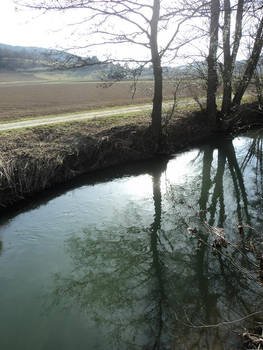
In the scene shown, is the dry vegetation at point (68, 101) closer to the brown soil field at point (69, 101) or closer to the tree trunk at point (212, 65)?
the brown soil field at point (69, 101)

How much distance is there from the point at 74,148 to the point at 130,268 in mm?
6202

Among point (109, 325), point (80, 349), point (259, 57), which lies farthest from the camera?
point (259, 57)

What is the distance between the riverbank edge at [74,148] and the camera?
9.77 m

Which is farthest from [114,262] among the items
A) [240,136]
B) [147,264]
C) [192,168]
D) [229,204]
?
[240,136]

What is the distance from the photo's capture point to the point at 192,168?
12.8 m

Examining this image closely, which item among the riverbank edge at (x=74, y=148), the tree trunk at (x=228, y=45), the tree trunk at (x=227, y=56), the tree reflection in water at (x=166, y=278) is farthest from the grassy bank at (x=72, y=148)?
the tree reflection in water at (x=166, y=278)

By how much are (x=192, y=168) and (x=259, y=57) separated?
4753 millimetres

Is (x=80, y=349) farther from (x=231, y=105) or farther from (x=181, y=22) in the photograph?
(x=231, y=105)

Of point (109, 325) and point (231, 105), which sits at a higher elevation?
point (231, 105)

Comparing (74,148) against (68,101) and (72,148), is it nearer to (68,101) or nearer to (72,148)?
(72,148)

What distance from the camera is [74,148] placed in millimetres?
11586

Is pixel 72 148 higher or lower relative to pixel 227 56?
lower

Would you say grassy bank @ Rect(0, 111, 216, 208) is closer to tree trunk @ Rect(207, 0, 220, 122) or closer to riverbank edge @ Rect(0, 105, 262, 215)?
→ riverbank edge @ Rect(0, 105, 262, 215)

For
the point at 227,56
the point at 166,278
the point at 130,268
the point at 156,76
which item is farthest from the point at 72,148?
the point at 227,56
